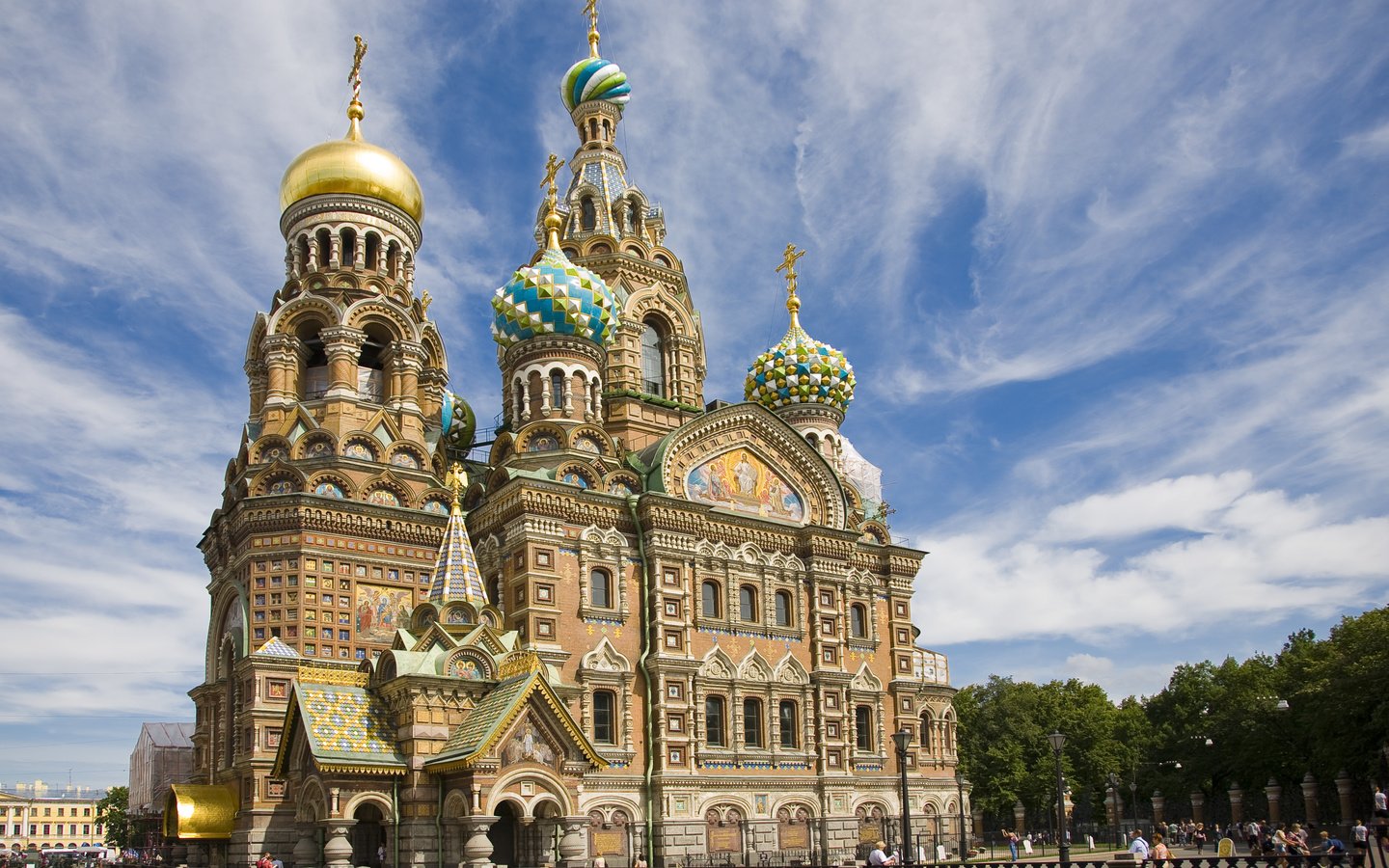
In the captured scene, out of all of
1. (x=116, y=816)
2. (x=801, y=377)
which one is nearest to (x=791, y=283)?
(x=801, y=377)

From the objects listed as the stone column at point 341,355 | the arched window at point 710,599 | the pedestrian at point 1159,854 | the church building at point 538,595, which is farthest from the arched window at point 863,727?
the stone column at point 341,355

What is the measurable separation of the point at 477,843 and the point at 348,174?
18.2 meters

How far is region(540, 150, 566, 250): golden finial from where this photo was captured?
32.8 meters

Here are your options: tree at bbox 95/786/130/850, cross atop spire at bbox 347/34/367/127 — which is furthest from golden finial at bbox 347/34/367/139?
tree at bbox 95/786/130/850

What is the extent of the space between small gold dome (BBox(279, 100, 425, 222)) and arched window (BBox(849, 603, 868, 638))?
1540cm

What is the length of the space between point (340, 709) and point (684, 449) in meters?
11.6

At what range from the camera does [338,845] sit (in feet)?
65.2

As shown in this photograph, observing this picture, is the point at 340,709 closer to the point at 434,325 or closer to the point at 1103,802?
the point at 434,325

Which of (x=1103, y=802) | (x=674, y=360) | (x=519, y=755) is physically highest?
(x=674, y=360)

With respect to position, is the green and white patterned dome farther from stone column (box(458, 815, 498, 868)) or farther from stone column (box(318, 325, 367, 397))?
stone column (box(458, 815, 498, 868))

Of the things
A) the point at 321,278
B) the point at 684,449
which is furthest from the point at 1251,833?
the point at 321,278

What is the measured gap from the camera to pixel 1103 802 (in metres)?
51.9

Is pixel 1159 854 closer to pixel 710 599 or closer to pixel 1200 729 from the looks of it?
pixel 710 599

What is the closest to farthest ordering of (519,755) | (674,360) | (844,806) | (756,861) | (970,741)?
(519,755)
(756,861)
(844,806)
(674,360)
(970,741)
